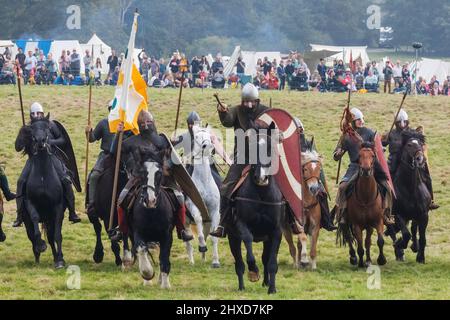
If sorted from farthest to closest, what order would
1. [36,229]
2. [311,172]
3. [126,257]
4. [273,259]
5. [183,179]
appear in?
1. [311,172]
2. [36,229]
3. [126,257]
4. [183,179]
5. [273,259]

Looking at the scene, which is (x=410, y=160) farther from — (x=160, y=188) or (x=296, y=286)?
(x=160, y=188)

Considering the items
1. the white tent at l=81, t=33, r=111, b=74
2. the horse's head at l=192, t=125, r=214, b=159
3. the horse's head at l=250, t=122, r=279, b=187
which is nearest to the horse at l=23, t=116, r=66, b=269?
the horse's head at l=192, t=125, r=214, b=159

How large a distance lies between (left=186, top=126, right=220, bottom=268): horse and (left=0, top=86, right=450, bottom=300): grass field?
50 centimetres

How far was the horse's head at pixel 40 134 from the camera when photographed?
59.1 ft

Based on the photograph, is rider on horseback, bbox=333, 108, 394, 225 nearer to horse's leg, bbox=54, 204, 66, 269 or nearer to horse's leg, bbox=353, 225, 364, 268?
horse's leg, bbox=353, 225, 364, 268

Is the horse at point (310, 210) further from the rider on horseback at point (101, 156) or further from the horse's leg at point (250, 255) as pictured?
the rider on horseback at point (101, 156)

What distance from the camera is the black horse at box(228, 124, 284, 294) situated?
15602 mm

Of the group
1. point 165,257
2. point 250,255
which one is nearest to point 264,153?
point 250,255

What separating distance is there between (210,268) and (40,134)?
3527mm

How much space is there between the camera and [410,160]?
1962 cm

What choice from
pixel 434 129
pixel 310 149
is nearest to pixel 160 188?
pixel 310 149

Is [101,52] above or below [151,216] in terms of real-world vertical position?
above

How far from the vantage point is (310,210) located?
777 inches

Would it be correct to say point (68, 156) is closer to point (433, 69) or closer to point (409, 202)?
point (409, 202)
